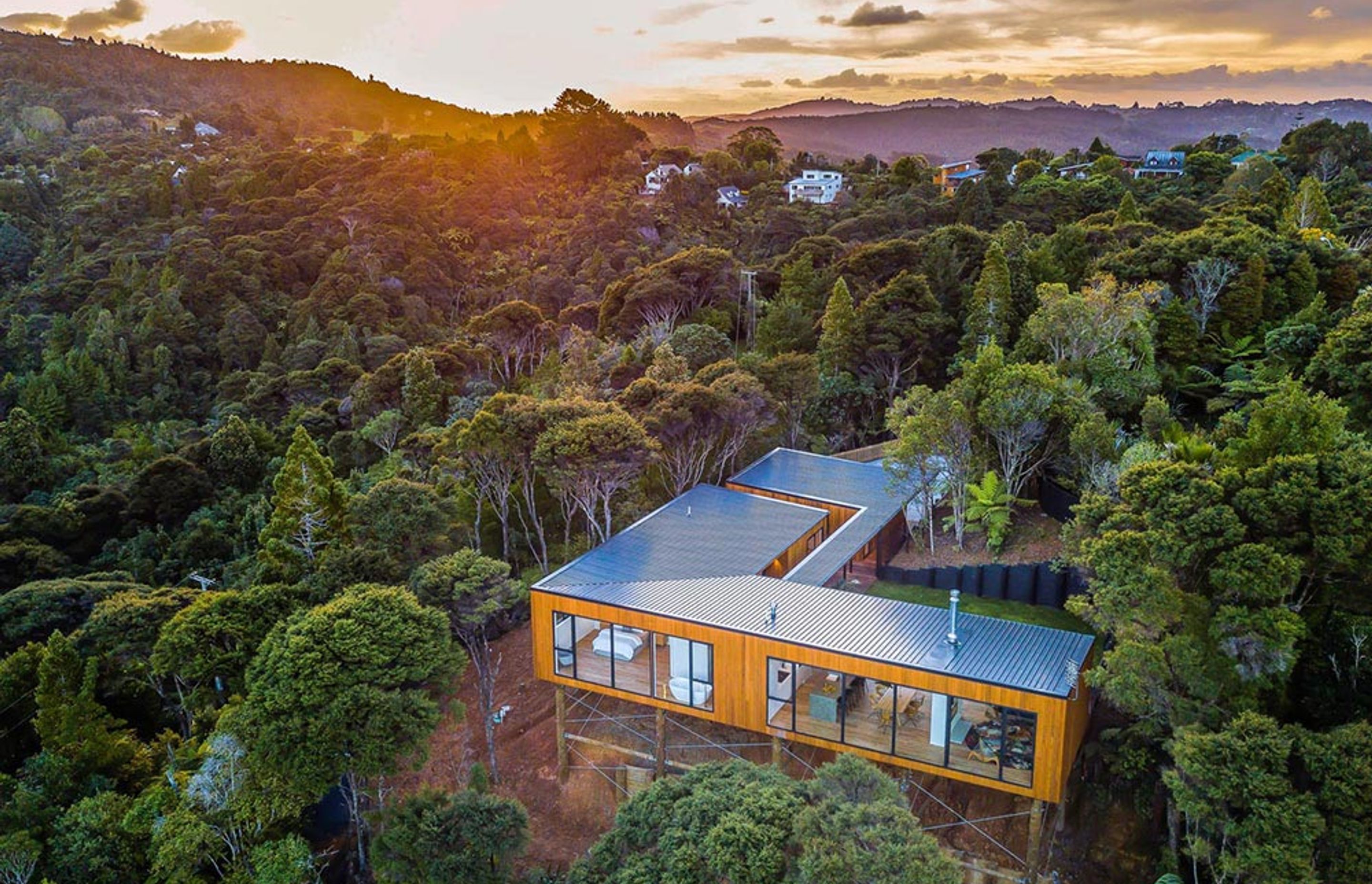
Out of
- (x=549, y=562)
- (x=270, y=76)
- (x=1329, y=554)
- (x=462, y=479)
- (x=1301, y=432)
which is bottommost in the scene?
(x=549, y=562)

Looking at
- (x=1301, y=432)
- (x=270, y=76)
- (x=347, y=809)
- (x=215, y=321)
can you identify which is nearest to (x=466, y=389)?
(x=347, y=809)

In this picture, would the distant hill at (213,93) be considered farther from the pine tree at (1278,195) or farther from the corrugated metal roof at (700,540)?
the corrugated metal roof at (700,540)

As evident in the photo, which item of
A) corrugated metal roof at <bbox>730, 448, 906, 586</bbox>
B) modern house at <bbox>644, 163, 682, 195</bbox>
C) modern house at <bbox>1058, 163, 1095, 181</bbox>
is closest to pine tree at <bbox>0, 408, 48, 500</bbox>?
corrugated metal roof at <bbox>730, 448, 906, 586</bbox>

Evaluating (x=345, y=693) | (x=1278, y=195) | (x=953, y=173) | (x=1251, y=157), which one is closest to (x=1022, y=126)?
(x=953, y=173)

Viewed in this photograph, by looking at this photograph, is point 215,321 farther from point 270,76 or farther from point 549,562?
point 270,76

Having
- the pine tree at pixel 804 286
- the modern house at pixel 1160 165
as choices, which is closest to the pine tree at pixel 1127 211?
the pine tree at pixel 804 286

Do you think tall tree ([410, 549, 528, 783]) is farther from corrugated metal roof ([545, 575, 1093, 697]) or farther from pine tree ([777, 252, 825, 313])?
pine tree ([777, 252, 825, 313])
